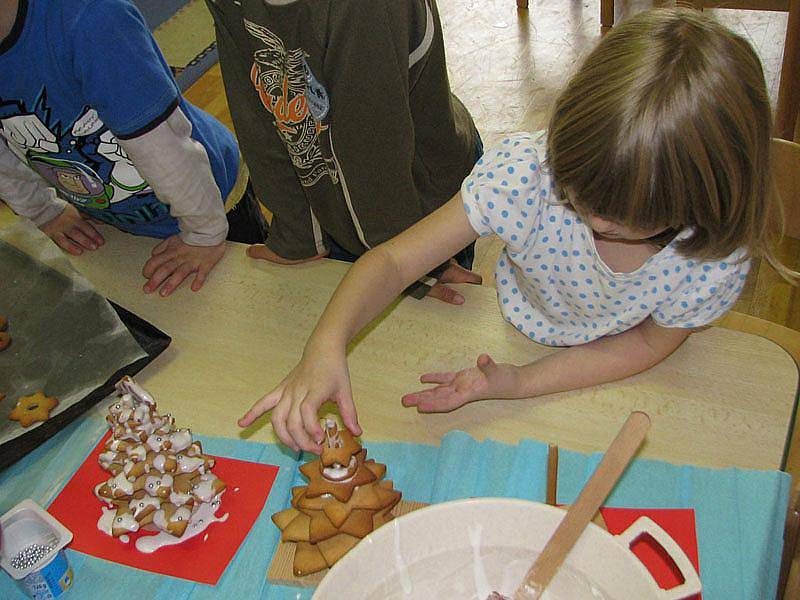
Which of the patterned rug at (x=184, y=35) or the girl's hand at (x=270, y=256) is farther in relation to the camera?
the patterned rug at (x=184, y=35)

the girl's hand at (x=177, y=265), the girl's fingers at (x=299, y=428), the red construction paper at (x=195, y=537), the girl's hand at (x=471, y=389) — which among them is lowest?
the red construction paper at (x=195, y=537)

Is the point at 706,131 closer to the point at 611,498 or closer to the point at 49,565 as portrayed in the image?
the point at 611,498

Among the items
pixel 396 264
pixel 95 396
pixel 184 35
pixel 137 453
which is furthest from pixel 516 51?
pixel 137 453

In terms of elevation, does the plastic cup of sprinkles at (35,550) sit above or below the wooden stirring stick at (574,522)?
below

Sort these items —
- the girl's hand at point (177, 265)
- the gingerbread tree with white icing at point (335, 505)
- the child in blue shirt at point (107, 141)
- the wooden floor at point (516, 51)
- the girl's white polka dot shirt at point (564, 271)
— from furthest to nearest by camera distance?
the wooden floor at point (516, 51) → the girl's hand at point (177, 265) → the child in blue shirt at point (107, 141) → the girl's white polka dot shirt at point (564, 271) → the gingerbread tree with white icing at point (335, 505)

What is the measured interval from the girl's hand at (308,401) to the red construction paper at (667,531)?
229 mm

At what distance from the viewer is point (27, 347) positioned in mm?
919

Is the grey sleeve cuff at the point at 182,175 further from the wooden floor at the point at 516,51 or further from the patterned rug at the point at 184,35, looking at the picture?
the patterned rug at the point at 184,35

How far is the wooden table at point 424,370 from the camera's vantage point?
0.74m

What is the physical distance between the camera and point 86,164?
1.00 metres

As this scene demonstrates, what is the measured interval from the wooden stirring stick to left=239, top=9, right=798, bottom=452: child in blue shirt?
7.9 inches

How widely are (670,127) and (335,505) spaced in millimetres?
400

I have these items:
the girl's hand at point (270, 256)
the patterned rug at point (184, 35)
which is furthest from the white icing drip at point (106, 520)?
the patterned rug at point (184, 35)

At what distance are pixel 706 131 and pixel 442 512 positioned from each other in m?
0.35
